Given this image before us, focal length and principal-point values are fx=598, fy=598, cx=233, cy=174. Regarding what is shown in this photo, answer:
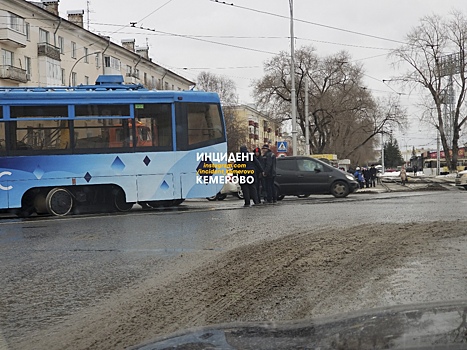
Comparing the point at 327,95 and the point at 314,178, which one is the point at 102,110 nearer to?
the point at 314,178

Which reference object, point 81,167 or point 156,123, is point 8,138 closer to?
point 81,167

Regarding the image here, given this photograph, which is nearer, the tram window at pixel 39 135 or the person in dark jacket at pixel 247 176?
the tram window at pixel 39 135

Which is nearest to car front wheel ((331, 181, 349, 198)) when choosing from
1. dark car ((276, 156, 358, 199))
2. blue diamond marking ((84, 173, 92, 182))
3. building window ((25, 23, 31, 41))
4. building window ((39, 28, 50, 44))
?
dark car ((276, 156, 358, 199))

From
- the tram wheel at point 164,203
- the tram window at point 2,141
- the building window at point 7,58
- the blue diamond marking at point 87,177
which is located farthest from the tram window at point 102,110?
the building window at point 7,58

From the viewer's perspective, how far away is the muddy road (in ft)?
16.2

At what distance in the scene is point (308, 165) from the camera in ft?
68.3

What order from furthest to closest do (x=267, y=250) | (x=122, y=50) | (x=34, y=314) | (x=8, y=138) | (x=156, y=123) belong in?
(x=122, y=50), (x=156, y=123), (x=8, y=138), (x=267, y=250), (x=34, y=314)

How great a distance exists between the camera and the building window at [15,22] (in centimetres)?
3866

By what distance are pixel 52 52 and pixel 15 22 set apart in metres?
4.31

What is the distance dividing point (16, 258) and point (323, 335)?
6.27m

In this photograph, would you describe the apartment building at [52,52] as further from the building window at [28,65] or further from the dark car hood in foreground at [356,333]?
the dark car hood in foreground at [356,333]

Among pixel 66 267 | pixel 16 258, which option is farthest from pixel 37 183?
pixel 66 267

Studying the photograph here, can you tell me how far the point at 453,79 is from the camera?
4666 centimetres

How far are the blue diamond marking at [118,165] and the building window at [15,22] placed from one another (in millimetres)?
26972
